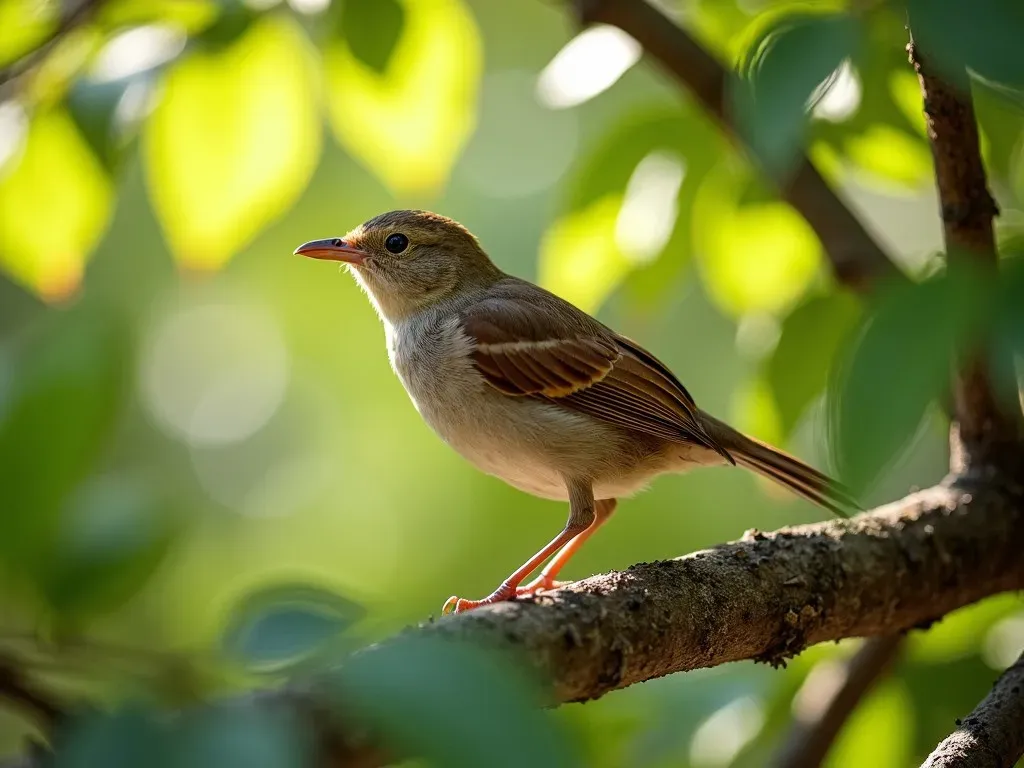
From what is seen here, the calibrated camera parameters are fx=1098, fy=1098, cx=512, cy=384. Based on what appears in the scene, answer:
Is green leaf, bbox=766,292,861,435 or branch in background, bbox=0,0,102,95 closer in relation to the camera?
branch in background, bbox=0,0,102,95

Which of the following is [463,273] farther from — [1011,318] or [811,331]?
[1011,318]

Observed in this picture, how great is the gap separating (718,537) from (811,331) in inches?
179

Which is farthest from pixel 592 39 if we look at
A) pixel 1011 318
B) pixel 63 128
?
pixel 1011 318

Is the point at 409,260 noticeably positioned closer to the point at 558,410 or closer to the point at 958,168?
the point at 558,410

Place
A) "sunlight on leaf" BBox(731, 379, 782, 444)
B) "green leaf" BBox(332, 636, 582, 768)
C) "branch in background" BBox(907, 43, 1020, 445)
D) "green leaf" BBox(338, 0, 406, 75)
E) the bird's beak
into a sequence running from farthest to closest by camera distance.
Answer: the bird's beak, "sunlight on leaf" BBox(731, 379, 782, 444), "green leaf" BBox(338, 0, 406, 75), "branch in background" BBox(907, 43, 1020, 445), "green leaf" BBox(332, 636, 582, 768)

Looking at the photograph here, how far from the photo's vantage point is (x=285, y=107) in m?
3.56

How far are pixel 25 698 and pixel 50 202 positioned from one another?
Answer: 252 cm

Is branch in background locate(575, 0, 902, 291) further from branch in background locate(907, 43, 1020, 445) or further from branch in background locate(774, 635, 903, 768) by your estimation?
branch in background locate(774, 635, 903, 768)

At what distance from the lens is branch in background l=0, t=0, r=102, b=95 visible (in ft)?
10.3

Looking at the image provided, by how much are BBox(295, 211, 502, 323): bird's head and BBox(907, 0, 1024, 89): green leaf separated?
146 inches

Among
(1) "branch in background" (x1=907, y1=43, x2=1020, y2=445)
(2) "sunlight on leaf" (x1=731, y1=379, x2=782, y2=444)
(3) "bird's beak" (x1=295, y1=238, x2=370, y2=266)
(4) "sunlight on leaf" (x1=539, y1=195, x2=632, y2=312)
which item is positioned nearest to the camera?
(1) "branch in background" (x1=907, y1=43, x2=1020, y2=445)

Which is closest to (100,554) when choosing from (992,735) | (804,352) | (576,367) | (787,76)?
(787,76)

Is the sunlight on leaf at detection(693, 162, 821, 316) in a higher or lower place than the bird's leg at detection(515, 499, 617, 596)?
higher

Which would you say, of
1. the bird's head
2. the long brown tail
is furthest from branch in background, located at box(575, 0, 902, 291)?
the bird's head
